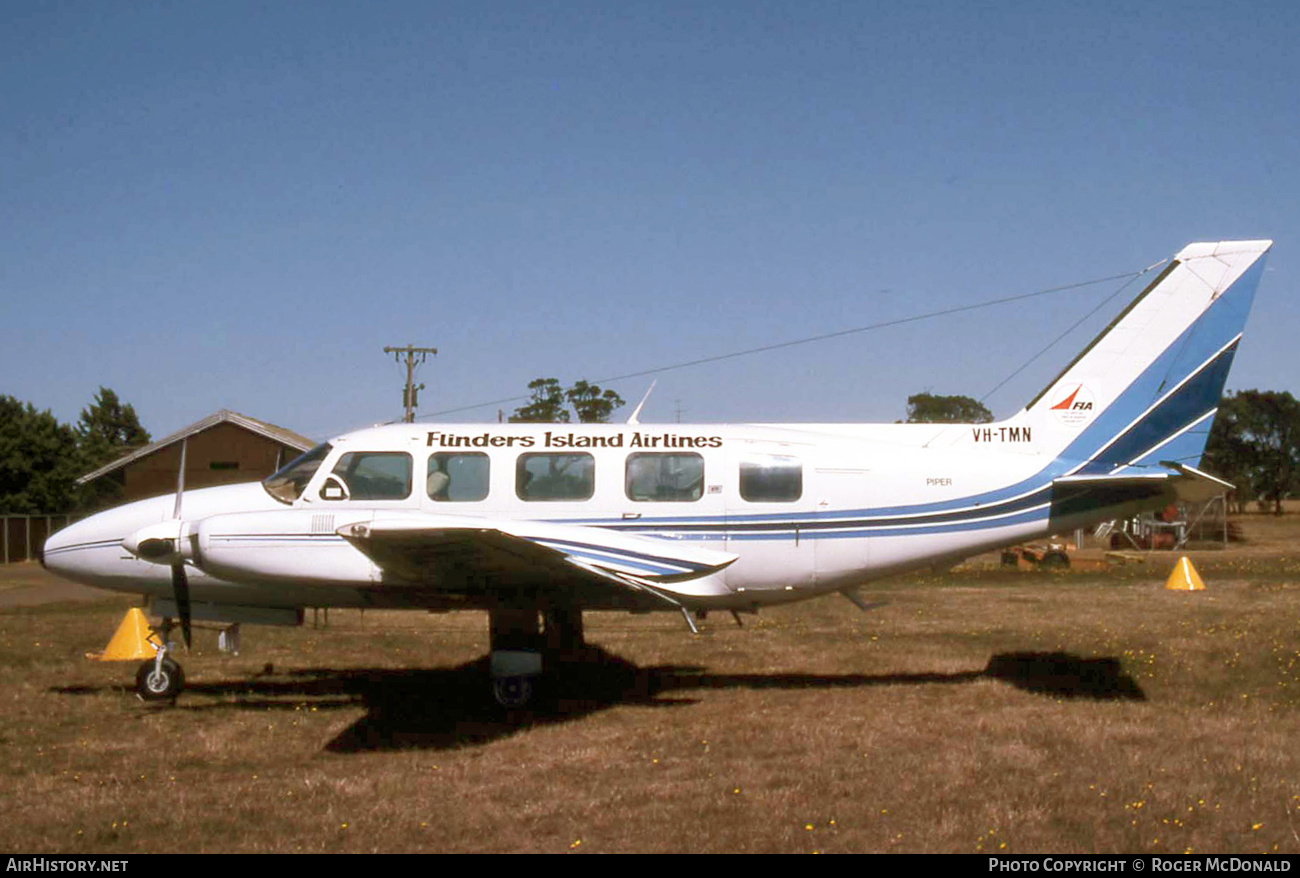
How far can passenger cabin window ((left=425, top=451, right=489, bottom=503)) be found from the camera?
36.2 feet

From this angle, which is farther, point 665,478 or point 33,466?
point 33,466

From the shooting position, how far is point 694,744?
896cm

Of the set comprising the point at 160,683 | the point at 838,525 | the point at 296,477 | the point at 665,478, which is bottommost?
the point at 160,683

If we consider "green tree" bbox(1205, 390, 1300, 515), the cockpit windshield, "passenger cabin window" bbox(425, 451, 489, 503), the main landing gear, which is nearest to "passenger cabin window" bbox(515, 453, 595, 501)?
"passenger cabin window" bbox(425, 451, 489, 503)

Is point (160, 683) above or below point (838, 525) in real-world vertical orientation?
below

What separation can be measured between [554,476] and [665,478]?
→ 1.15 m

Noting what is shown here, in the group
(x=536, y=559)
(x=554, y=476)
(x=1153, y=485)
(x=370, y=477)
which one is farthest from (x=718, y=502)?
(x=1153, y=485)

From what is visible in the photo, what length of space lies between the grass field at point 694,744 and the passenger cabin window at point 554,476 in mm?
2139

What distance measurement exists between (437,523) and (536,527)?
1.28 metres

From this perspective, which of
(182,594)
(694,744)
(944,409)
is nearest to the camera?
(694,744)

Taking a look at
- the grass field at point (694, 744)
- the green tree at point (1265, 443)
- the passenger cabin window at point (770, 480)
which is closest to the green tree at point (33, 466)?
the grass field at point (694, 744)

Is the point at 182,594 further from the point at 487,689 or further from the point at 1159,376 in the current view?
the point at 1159,376

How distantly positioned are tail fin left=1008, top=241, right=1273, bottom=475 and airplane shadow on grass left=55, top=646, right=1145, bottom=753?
2.48m

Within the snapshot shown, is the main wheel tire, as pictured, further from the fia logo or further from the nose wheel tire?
the fia logo
